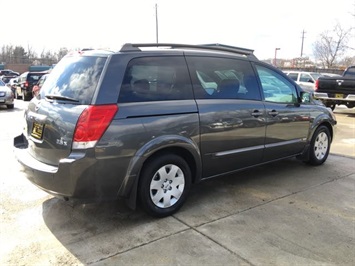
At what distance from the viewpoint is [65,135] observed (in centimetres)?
322

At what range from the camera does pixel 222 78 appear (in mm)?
4289

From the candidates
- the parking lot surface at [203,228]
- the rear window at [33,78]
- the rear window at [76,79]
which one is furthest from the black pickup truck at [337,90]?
the rear window at [33,78]

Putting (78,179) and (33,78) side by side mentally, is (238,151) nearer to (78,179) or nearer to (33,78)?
(78,179)

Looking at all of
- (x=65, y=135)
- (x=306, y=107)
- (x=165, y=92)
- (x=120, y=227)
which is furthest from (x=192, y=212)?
(x=306, y=107)

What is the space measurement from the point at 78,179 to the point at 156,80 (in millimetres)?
1282

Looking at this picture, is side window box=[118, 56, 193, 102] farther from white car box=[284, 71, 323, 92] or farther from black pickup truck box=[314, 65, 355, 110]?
white car box=[284, 71, 323, 92]

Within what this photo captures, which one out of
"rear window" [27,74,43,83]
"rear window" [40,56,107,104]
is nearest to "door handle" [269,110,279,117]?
"rear window" [40,56,107,104]

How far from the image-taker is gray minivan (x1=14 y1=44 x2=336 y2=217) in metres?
3.21

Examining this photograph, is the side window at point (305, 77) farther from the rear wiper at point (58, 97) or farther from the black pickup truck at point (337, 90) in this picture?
the rear wiper at point (58, 97)

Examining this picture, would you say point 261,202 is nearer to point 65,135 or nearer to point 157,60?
point 157,60

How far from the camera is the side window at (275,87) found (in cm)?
480

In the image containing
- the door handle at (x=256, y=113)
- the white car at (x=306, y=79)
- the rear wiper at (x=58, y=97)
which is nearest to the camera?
the rear wiper at (x=58, y=97)

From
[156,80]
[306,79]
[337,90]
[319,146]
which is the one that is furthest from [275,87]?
[306,79]

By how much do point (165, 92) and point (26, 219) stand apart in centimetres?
202
